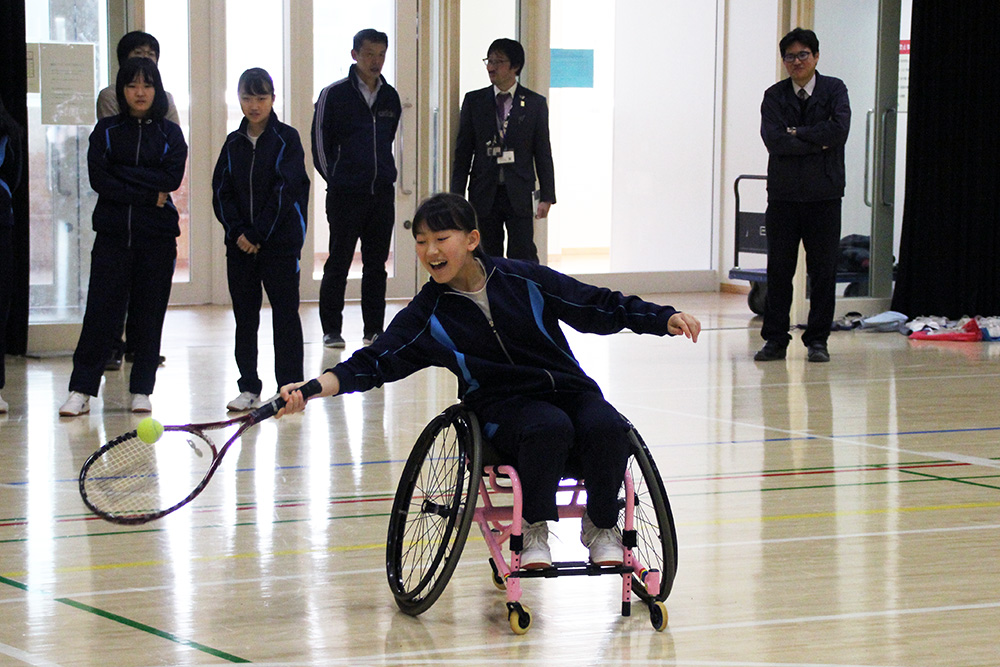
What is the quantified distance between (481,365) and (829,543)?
1.14 m

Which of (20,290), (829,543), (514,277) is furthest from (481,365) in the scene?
(20,290)

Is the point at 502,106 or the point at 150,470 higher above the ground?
the point at 502,106

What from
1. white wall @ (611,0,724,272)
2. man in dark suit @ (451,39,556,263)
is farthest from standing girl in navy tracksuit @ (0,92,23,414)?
white wall @ (611,0,724,272)

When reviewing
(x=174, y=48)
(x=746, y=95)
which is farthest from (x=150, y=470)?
(x=746, y=95)

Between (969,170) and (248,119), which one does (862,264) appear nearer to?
(969,170)

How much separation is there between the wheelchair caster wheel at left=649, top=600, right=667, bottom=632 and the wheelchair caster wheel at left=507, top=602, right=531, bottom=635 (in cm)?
26

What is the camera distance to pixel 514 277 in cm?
319

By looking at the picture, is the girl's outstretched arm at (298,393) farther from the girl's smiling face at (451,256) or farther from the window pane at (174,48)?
the window pane at (174,48)

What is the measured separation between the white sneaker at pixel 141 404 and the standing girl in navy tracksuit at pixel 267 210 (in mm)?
325

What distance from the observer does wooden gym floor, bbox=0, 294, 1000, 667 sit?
2.79 m

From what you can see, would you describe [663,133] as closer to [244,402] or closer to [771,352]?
Answer: [771,352]

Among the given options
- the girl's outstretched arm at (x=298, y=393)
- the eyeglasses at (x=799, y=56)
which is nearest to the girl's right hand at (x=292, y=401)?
the girl's outstretched arm at (x=298, y=393)

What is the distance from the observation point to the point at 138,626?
2.88m

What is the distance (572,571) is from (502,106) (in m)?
5.55
